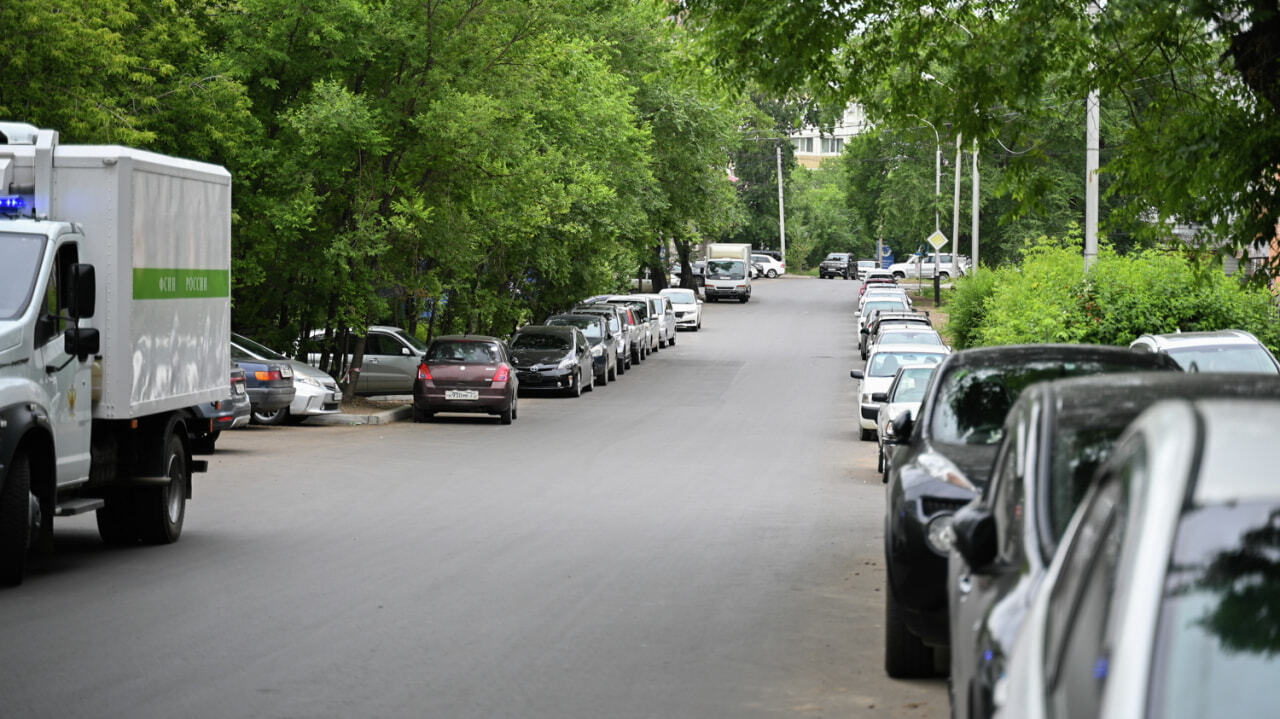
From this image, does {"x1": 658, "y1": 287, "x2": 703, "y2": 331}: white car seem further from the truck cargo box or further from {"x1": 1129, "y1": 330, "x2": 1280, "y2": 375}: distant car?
the truck cargo box

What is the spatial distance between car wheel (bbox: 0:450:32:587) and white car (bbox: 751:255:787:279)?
96627mm

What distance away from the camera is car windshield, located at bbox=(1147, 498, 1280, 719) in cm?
317

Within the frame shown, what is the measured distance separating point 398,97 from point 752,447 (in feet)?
30.5

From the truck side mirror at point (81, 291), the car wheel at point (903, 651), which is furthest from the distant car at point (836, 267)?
the car wheel at point (903, 651)

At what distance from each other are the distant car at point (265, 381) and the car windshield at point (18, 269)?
1345cm

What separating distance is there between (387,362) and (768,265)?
75.4m

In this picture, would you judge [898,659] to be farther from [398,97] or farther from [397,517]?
[398,97]

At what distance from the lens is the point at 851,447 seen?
25266 millimetres

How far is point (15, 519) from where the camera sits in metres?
10.5

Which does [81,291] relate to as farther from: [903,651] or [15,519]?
[903,651]

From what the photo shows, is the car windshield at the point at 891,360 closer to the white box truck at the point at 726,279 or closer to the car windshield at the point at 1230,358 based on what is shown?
the car windshield at the point at 1230,358

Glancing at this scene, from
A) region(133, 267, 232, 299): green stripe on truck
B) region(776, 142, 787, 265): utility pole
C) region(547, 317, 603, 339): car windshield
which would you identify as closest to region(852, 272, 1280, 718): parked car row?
region(133, 267, 232, 299): green stripe on truck

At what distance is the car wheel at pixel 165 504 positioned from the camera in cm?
1315

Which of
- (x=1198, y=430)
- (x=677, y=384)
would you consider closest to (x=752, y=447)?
(x=677, y=384)
